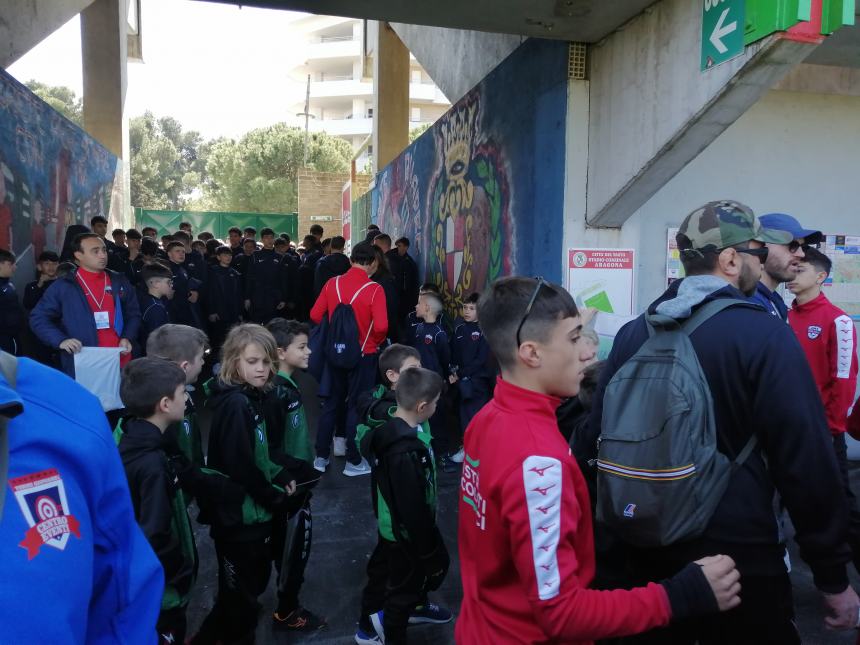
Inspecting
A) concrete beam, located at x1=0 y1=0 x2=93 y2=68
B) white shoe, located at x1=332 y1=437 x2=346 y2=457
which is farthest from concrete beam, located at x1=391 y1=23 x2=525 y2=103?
concrete beam, located at x1=0 y1=0 x2=93 y2=68

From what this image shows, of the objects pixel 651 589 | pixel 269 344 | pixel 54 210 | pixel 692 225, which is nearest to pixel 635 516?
pixel 651 589

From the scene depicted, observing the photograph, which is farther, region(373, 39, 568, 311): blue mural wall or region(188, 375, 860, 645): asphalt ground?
region(373, 39, 568, 311): blue mural wall

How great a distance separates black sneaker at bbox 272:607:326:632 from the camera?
3.37 m

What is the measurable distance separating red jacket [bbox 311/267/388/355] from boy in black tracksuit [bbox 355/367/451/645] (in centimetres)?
293

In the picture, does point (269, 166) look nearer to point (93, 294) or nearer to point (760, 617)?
point (93, 294)

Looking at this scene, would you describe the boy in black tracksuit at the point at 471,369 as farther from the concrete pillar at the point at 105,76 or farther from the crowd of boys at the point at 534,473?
the concrete pillar at the point at 105,76

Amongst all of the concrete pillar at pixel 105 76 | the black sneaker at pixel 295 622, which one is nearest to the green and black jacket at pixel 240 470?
the black sneaker at pixel 295 622

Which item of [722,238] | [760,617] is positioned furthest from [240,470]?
[722,238]

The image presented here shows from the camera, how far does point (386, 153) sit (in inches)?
609

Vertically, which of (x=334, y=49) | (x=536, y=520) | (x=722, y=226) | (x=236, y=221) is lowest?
(x=536, y=520)

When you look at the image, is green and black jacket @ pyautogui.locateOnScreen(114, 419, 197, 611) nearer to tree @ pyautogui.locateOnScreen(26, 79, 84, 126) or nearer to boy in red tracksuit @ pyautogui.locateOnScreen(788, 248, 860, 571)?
boy in red tracksuit @ pyautogui.locateOnScreen(788, 248, 860, 571)

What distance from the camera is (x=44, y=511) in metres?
0.95

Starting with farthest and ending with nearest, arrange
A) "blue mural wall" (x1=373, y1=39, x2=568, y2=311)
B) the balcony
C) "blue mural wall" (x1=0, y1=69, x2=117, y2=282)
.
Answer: the balcony → "blue mural wall" (x1=0, y1=69, x2=117, y2=282) → "blue mural wall" (x1=373, y1=39, x2=568, y2=311)

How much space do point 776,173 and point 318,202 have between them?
2166cm
